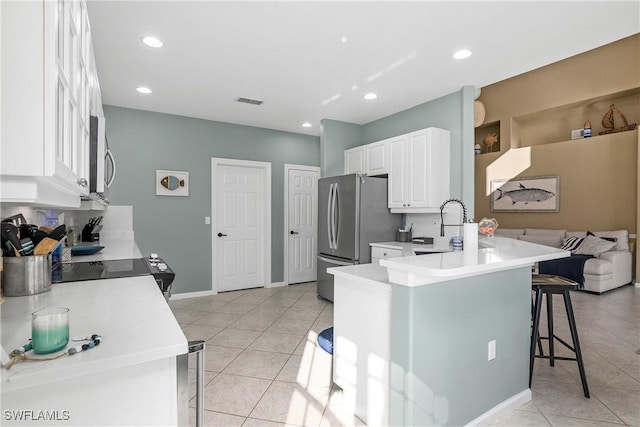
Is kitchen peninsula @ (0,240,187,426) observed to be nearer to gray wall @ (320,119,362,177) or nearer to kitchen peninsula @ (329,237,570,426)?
kitchen peninsula @ (329,237,570,426)

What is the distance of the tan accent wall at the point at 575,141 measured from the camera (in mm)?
5613

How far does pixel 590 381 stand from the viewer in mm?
2490

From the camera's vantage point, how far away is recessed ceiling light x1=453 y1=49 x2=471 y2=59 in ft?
9.62

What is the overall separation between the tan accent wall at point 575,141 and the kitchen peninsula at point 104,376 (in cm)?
713

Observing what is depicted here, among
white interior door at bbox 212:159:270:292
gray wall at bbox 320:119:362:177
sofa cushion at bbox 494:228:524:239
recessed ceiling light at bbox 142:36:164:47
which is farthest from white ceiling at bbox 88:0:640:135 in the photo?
sofa cushion at bbox 494:228:524:239

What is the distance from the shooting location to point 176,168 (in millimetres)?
4832

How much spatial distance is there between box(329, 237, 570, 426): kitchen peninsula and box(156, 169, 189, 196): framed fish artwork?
340 cm

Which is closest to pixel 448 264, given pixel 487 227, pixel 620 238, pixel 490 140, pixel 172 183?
pixel 487 227

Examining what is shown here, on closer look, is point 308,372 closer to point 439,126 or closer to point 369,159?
point 369,159

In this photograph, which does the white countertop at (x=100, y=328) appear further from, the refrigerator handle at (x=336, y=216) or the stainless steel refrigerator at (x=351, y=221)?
the refrigerator handle at (x=336, y=216)

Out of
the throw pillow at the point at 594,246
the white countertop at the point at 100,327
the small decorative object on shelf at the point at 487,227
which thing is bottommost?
the throw pillow at the point at 594,246

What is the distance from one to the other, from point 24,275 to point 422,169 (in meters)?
3.59

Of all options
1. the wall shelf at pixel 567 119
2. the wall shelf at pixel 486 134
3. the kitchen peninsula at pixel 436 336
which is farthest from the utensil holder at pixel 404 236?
the wall shelf at pixel 486 134

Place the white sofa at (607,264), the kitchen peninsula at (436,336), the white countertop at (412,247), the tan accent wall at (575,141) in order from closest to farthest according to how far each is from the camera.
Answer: the kitchen peninsula at (436,336), the white countertop at (412,247), the white sofa at (607,264), the tan accent wall at (575,141)
